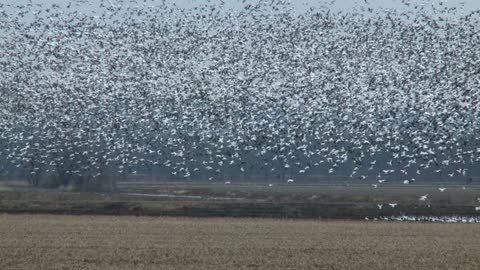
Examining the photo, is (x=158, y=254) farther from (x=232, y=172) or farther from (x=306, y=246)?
(x=232, y=172)

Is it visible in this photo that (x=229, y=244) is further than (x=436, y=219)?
No

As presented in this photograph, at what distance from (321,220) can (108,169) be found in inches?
1890

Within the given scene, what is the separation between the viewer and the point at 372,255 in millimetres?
36781

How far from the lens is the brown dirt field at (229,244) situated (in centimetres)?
3416

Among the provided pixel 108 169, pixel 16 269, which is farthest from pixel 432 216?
pixel 108 169

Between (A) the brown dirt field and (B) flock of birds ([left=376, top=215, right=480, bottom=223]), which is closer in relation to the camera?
(A) the brown dirt field

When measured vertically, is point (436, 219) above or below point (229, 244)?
above

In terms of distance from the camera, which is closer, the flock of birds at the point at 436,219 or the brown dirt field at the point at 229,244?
the brown dirt field at the point at 229,244

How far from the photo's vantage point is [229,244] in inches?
1565

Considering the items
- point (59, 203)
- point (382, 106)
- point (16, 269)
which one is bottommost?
point (16, 269)

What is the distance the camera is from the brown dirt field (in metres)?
34.2

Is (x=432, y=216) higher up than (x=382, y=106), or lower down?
lower down

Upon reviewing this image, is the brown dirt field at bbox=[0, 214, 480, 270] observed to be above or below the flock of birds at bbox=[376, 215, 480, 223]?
below

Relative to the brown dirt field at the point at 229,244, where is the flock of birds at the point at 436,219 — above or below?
above
